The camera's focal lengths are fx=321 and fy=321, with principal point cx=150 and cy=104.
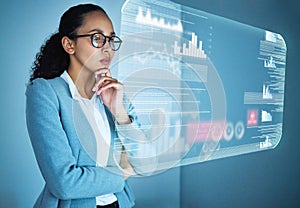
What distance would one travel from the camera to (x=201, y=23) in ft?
5.57

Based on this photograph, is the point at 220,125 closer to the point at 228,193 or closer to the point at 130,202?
the point at 228,193

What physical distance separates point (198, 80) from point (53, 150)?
1.08 metres

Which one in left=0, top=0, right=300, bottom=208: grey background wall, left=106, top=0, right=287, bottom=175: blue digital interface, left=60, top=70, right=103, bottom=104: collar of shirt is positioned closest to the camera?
left=60, top=70, right=103, bottom=104: collar of shirt

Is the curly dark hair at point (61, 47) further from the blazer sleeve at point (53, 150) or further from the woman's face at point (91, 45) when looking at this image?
the blazer sleeve at point (53, 150)

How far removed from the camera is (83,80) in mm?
919

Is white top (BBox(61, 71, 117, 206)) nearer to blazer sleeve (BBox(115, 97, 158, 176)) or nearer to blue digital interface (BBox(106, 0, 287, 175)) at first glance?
blazer sleeve (BBox(115, 97, 158, 176))

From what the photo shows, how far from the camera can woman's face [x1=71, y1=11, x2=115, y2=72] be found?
903 mm

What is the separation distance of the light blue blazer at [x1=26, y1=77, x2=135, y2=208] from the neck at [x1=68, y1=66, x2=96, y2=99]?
2.2 inches

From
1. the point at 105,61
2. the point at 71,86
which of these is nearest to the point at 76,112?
the point at 71,86

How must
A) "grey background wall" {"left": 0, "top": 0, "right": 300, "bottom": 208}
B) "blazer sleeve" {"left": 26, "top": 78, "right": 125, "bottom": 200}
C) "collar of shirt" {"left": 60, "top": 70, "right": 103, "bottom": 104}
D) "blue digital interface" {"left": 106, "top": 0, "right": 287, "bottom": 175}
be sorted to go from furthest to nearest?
"blue digital interface" {"left": 106, "top": 0, "right": 287, "bottom": 175}, "grey background wall" {"left": 0, "top": 0, "right": 300, "bottom": 208}, "collar of shirt" {"left": 60, "top": 70, "right": 103, "bottom": 104}, "blazer sleeve" {"left": 26, "top": 78, "right": 125, "bottom": 200}

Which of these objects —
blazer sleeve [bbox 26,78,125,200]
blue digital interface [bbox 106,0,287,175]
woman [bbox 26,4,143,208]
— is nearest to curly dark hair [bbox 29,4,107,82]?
woman [bbox 26,4,143,208]

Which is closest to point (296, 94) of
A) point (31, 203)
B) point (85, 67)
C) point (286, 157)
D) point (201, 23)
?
point (286, 157)

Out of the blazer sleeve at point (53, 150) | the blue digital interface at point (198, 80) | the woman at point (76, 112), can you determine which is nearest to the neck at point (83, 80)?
the woman at point (76, 112)

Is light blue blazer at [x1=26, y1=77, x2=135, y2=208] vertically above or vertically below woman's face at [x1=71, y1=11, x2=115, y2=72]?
below
